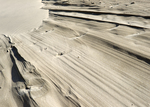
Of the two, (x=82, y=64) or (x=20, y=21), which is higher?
(x=20, y=21)

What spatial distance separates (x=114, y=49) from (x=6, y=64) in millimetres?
1372

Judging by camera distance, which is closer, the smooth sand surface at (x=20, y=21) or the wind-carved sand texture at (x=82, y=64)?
the wind-carved sand texture at (x=82, y=64)

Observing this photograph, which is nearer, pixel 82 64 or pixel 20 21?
pixel 82 64

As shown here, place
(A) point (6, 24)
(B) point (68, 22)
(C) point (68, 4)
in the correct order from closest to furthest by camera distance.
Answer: (B) point (68, 22)
(A) point (6, 24)
(C) point (68, 4)

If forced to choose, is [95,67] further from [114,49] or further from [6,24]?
[6,24]

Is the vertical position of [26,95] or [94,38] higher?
[94,38]

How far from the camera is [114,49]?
1.35 metres

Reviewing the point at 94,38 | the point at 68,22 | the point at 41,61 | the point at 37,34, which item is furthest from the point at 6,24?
the point at 94,38

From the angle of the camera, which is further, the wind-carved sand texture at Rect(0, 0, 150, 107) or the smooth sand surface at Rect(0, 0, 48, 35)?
the smooth sand surface at Rect(0, 0, 48, 35)

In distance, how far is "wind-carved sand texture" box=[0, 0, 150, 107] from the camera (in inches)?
37.4

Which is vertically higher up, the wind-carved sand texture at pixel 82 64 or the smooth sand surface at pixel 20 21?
the smooth sand surface at pixel 20 21

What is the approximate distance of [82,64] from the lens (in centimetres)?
124

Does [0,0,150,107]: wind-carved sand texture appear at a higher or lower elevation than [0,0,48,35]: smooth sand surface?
lower

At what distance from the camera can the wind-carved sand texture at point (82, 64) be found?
950 mm
